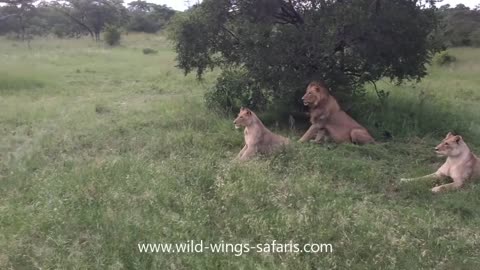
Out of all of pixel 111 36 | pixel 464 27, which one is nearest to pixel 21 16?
pixel 111 36

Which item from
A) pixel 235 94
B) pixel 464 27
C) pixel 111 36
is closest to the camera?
pixel 235 94

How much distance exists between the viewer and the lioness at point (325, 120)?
7897 mm

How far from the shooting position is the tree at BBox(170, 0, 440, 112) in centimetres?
865

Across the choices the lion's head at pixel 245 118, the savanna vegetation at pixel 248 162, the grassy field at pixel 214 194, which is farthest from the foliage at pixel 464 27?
the lion's head at pixel 245 118

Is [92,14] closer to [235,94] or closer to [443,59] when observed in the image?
[443,59]

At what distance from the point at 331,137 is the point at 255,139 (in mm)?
1548

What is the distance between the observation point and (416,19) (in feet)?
29.7

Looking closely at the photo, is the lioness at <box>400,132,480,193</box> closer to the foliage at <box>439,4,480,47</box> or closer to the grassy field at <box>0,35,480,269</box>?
the grassy field at <box>0,35,480,269</box>

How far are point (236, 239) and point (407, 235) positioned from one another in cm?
151

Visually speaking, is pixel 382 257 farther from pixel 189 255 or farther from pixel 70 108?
pixel 70 108

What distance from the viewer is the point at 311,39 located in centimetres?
855

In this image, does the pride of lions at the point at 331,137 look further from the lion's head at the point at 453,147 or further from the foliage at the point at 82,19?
the foliage at the point at 82,19

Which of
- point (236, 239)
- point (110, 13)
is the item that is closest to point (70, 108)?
point (236, 239)

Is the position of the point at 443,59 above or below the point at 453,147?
below
